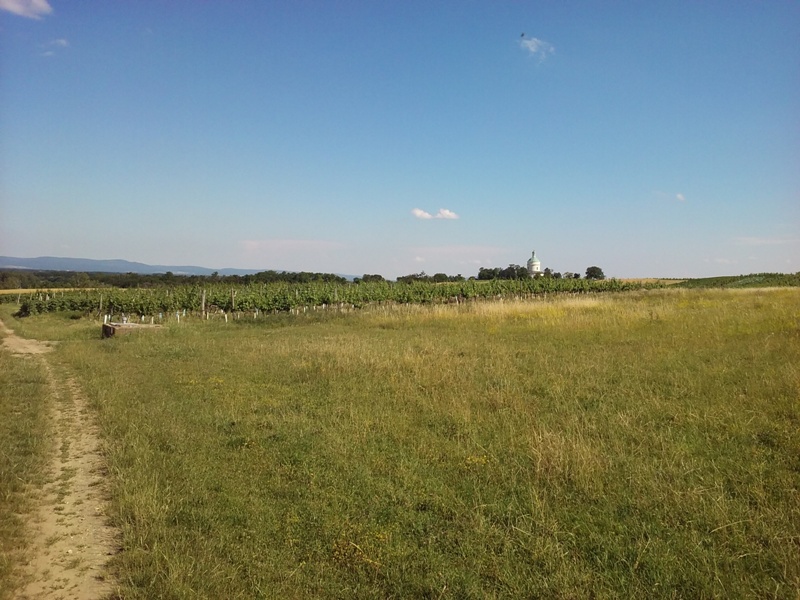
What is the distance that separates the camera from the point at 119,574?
11.8ft

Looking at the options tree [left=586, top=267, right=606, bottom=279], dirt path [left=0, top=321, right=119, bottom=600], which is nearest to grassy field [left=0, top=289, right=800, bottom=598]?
dirt path [left=0, top=321, right=119, bottom=600]

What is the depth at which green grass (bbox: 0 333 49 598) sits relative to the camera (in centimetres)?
380

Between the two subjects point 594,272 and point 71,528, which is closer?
point 71,528

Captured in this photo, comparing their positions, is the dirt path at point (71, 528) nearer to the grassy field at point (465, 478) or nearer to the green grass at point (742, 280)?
the grassy field at point (465, 478)

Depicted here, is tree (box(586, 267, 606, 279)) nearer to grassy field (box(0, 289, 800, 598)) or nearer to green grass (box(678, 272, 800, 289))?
green grass (box(678, 272, 800, 289))

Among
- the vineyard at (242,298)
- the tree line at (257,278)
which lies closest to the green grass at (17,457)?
the vineyard at (242,298)

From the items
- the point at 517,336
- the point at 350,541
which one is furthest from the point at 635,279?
the point at 350,541

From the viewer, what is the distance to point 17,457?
5.83m

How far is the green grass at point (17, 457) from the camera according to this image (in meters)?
3.80

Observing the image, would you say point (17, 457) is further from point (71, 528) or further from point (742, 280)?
point (742, 280)

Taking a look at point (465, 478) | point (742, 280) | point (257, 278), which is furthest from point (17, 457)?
point (742, 280)

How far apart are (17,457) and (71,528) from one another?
229cm

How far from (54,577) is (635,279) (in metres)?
91.0

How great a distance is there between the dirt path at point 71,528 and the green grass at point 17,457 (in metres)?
0.09
